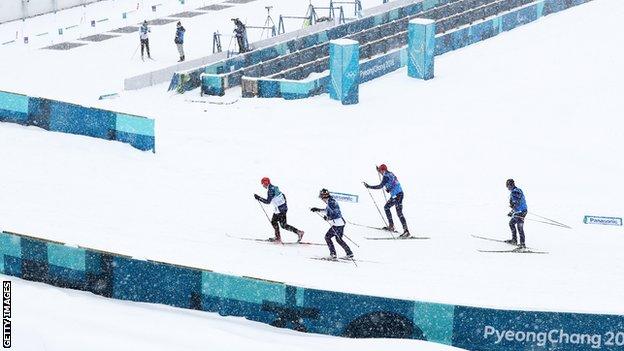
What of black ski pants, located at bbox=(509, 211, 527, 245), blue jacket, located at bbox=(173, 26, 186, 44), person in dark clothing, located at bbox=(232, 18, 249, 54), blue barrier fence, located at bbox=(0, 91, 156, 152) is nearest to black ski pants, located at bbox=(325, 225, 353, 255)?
black ski pants, located at bbox=(509, 211, 527, 245)

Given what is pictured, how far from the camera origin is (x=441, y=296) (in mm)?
16719

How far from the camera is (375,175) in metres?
22.6

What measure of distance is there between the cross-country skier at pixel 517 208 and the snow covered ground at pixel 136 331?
441cm

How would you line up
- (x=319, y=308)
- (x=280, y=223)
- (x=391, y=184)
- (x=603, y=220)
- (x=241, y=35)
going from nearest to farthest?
1. (x=319, y=308)
2. (x=280, y=223)
3. (x=391, y=184)
4. (x=603, y=220)
5. (x=241, y=35)

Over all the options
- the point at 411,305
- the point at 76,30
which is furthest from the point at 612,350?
the point at 76,30

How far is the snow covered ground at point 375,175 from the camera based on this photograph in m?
17.7

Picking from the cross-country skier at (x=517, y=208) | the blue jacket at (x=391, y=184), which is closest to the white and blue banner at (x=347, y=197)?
the blue jacket at (x=391, y=184)

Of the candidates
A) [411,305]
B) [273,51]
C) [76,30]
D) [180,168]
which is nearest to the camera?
[411,305]

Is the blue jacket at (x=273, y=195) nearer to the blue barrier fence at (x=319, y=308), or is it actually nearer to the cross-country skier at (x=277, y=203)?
the cross-country skier at (x=277, y=203)

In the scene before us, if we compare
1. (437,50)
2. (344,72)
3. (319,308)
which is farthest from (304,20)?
(319,308)

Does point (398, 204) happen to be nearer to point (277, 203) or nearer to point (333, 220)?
point (333, 220)

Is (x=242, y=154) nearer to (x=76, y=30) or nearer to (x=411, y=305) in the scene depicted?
(x=411, y=305)

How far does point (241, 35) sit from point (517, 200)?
15.4 m

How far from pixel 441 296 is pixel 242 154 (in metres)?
7.82
